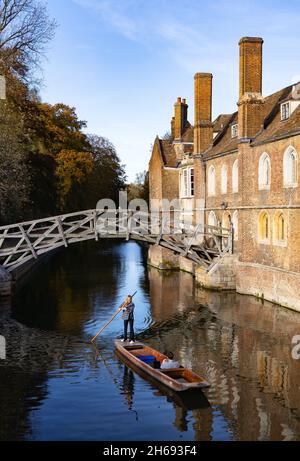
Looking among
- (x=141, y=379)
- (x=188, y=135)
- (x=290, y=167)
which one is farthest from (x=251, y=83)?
(x=141, y=379)

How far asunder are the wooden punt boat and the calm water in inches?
11.5

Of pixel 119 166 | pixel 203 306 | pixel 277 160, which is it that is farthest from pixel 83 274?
pixel 119 166

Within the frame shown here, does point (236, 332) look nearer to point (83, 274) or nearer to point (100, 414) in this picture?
point (100, 414)

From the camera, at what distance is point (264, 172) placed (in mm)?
23219

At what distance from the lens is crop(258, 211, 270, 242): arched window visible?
22875 millimetres

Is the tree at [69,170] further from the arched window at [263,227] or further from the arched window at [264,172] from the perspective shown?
the arched window at [263,227]

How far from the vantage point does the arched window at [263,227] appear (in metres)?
22.9

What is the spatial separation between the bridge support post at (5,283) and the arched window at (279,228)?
12625 millimetres

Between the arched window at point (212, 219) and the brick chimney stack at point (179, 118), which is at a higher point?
the brick chimney stack at point (179, 118)

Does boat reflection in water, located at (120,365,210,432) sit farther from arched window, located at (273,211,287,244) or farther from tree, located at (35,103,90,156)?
tree, located at (35,103,90,156)

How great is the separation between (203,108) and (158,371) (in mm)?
21491

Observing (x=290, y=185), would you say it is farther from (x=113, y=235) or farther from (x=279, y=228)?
(x=113, y=235)

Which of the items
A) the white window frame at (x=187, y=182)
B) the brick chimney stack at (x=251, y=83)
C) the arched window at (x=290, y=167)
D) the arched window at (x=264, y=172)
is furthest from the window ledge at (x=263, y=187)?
the white window frame at (x=187, y=182)

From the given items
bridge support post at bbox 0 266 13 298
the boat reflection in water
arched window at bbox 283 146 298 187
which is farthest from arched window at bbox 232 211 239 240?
the boat reflection in water
